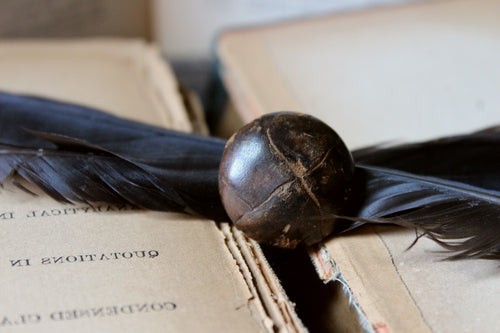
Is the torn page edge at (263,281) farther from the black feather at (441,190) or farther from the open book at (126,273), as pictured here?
the black feather at (441,190)

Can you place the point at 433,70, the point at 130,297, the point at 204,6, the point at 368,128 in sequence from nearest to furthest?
the point at 130,297 → the point at 368,128 → the point at 433,70 → the point at 204,6

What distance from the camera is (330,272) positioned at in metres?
0.77

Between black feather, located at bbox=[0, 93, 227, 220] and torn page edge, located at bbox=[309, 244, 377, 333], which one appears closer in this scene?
torn page edge, located at bbox=[309, 244, 377, 333]

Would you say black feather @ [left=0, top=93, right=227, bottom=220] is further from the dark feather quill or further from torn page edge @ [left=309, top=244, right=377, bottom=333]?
torn page edge @ [left=309, top=244, right=377, bottom=333]

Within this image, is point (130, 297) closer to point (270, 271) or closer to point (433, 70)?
point (270, 271)

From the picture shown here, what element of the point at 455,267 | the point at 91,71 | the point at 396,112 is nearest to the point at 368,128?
the point at 396,112

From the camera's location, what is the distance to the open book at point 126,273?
0.67 m

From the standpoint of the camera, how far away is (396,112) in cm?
113

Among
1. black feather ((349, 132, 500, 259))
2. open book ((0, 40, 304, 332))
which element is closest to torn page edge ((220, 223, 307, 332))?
open book ((0, 40, 304, 332))

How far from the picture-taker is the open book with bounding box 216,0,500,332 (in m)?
0.71

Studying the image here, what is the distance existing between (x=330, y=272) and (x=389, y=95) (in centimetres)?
51

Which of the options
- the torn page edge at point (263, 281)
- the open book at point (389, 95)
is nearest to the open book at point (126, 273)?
the torn page edge at point (263, 281)

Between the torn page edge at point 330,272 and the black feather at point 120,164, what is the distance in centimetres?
14

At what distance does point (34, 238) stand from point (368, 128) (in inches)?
23.7
